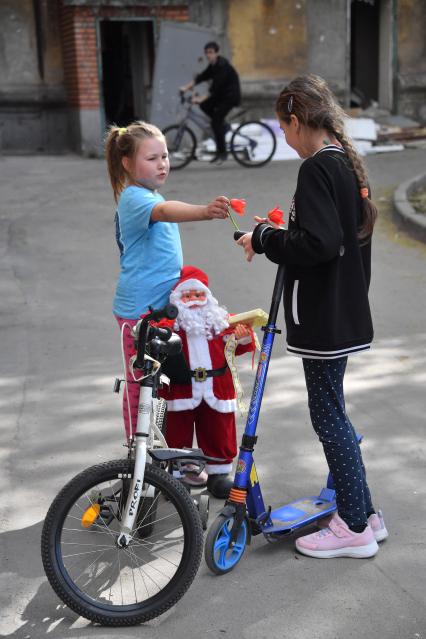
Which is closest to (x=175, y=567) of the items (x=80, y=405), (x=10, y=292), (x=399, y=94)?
(x=80, y=405)

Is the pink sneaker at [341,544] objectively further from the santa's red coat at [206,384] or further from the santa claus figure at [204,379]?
the santa's red coat at [206,384]


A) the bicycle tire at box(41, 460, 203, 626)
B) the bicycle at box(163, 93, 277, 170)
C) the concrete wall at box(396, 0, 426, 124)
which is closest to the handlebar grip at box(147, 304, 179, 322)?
the bicycle tire at box(41, 460, 203, 626)

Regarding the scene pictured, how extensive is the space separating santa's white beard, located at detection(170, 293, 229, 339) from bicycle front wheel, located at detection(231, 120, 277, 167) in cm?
1061

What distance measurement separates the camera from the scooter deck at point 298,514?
3.58 meters

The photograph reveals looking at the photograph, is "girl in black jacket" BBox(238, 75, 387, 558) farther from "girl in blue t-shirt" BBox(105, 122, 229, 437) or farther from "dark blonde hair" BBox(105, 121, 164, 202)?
"dark blonde hair" BBox(105, 121, 164, 202)

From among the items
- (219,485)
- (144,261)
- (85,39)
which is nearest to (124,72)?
(85,39)

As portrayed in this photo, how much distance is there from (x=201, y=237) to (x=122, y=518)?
21.9 ft

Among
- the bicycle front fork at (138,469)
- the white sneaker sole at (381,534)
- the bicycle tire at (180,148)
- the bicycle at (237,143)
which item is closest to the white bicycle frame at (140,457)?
the bicycle front fork at (138,469)

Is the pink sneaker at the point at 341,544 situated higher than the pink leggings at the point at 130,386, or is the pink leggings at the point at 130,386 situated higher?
the pink leggings at the point at 130,386

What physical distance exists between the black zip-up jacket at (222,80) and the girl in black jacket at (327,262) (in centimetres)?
1096

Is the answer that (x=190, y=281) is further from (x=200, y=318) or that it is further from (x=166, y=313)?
(x=166, y=313)

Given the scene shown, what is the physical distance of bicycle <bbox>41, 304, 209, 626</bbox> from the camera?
3.11m

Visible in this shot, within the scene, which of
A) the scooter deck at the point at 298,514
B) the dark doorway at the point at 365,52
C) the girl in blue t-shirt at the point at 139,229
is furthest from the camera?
the dark doorway at the point at 365,52

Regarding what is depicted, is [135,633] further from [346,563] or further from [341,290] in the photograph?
[341,290]
